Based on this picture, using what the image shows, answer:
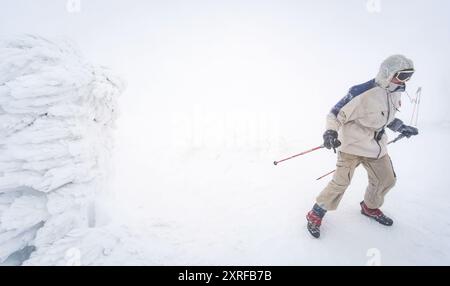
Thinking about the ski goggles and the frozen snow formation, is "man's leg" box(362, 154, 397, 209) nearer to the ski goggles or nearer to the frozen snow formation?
the ski goggles

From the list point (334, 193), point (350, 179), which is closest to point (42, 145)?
point (334, 193)

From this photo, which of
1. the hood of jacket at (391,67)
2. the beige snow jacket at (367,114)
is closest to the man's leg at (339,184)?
the beige snow jacket at (367,114)

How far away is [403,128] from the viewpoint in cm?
467

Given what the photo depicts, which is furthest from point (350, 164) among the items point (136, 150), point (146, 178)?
point (136, 150)

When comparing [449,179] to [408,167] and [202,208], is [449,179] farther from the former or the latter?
[202,208]

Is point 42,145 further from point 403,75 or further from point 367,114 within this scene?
point 403,75

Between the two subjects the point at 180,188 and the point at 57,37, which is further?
the point at 180,188

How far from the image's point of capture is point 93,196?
22.0 ft

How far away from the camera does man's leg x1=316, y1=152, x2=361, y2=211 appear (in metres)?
4.28

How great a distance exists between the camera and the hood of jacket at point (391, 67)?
396 centimetres

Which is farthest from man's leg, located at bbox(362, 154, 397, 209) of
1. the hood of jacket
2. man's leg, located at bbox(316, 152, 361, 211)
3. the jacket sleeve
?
the hood of jacket

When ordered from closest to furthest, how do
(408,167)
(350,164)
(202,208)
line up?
1. (350,164)
2. (202,208)
3. (408,167)

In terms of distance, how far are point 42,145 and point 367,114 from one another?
23.1 feet

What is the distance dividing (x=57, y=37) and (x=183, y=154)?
6.11 m
